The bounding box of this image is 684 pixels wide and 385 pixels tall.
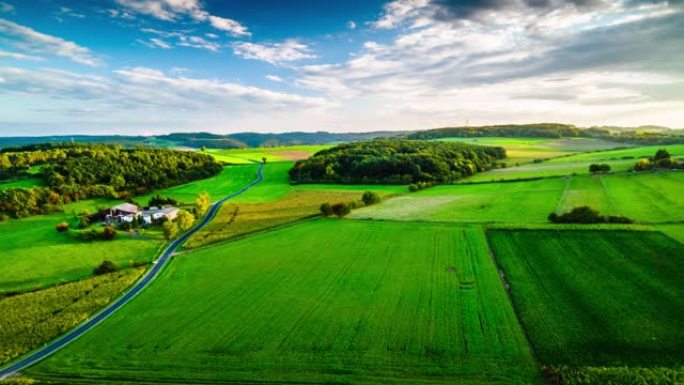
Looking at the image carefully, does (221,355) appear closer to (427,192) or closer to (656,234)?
(656,234)

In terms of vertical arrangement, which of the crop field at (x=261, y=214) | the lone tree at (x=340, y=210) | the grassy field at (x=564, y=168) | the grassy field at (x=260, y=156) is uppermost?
the grassy field at (x=260, y=156)

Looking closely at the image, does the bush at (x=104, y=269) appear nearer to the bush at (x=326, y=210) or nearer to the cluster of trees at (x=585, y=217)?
the bush at (x=326, y=210)

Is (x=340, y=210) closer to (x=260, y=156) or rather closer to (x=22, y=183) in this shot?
(x=22, y=183)

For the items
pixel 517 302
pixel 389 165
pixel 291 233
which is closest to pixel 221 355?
pixel 517 302

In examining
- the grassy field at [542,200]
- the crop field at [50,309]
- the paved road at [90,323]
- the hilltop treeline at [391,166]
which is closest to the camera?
the paved road at [90,323]

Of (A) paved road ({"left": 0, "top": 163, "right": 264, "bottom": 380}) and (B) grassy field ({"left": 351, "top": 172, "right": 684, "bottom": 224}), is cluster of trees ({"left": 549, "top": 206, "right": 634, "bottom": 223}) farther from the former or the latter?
(A) paved road ({"left": 0, "top": 163, "right": 264, "bottom": 380})

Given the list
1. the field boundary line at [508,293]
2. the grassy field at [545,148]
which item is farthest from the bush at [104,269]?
the grassy field at [545,148]
